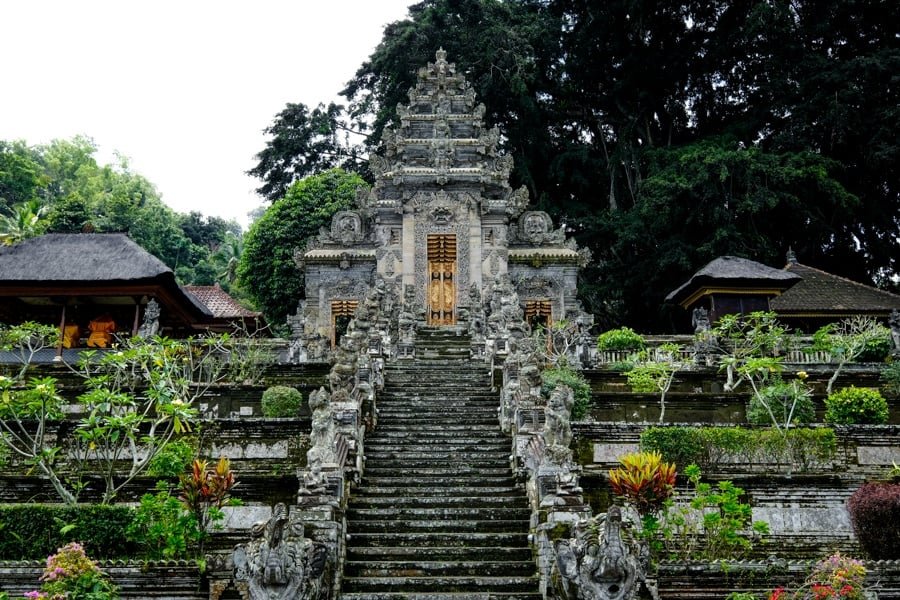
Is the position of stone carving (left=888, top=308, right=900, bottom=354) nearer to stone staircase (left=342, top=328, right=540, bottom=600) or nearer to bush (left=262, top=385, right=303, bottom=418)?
stone staircase (left=342, top=328, right=540, bottom=600)

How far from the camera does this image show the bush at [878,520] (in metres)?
9.38

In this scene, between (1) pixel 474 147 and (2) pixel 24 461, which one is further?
(1) pixel 474 147

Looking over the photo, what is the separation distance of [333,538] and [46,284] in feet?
45.9

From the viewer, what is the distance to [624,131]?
3319 cm

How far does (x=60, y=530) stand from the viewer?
925 cm

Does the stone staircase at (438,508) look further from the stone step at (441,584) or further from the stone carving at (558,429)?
the stone carving at (558,429)

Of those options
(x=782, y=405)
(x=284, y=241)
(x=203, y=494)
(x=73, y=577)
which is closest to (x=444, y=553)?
(x=203, y=494)

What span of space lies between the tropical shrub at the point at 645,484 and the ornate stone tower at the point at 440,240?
45.1 feet

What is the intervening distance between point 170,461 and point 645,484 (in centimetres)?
596

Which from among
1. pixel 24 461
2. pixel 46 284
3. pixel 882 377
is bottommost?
pixel 24 461

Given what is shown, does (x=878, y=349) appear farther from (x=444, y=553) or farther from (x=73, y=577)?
(x=73, y=577)

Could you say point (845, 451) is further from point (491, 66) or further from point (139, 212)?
point (139, 212)

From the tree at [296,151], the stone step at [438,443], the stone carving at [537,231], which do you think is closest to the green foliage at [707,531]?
the stone step at [438,443]

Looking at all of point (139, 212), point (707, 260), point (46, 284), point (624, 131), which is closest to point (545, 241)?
point (707, 260)
